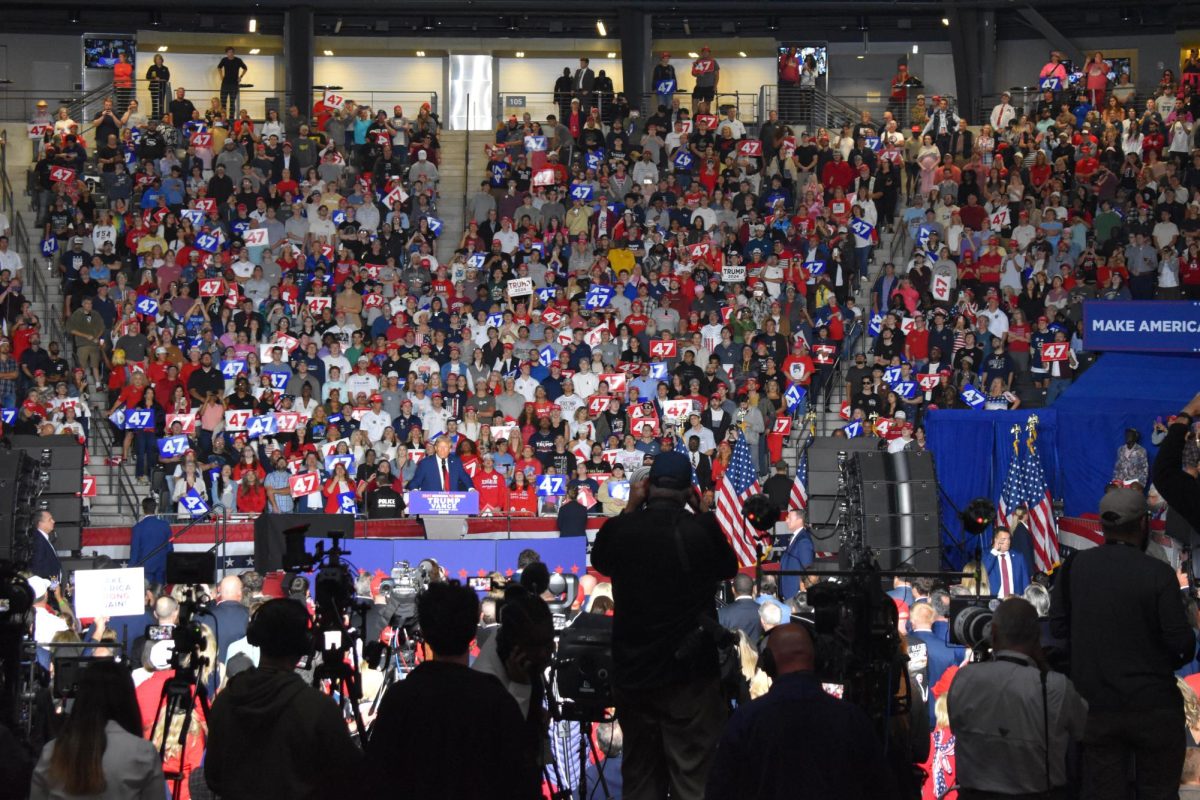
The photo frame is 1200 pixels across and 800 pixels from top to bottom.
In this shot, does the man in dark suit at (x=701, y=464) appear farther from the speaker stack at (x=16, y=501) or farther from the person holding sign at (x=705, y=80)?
the person holding sign at (x=705, y=80)

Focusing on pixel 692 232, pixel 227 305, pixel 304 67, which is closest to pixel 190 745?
pixel 227 305

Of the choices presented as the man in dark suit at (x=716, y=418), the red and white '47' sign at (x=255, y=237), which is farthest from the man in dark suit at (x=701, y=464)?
the red and white '47' sign at (x=255, y=237)

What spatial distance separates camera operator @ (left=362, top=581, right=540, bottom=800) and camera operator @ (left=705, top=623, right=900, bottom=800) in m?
0.69

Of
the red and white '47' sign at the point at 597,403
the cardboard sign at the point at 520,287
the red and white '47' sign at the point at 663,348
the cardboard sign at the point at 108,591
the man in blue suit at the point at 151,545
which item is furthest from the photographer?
the cardboard sign at the point at 520,287

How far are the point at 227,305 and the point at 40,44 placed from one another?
15.4 meters

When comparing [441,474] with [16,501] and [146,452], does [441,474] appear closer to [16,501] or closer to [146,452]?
[146,452]

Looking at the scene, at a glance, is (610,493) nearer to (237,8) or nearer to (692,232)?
(692,232)

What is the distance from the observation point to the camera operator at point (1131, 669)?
729 cm

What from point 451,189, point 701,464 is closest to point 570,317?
point 701,464

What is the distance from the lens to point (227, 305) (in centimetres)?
2562

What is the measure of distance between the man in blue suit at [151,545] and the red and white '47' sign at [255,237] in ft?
28.8

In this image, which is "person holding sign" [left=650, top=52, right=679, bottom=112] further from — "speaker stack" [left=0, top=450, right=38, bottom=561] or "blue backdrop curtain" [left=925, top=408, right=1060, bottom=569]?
"speaker stack" [left=0, top=450, right=38, bottom=561]

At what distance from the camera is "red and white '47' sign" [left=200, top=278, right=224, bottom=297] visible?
26.0m

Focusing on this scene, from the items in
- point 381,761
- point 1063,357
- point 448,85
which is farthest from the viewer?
point 448,85
